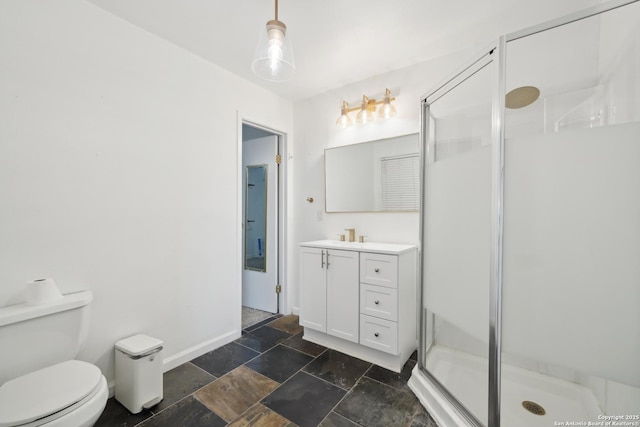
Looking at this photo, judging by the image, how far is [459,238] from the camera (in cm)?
147

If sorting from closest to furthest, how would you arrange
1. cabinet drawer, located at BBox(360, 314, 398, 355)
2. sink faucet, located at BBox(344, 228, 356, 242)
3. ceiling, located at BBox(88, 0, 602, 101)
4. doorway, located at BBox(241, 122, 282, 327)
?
ceiling, located at BBox(88, 0, 602, 101)
cabinet drawer, located at BBox(360, 314, 398, 355)
sink faucet, located at BBox(344, 228, 356, 242)
doorway, located at BBox(241, 122, 282, 327)

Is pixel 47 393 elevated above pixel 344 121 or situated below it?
below

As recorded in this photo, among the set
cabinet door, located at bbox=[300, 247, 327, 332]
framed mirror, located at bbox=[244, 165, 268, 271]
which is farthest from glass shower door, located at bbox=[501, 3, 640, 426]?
framed mirror, located at bbox=[244, 165, 268, 271]

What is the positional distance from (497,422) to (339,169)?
220 cm

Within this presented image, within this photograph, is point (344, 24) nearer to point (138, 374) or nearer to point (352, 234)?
point (352, 234)

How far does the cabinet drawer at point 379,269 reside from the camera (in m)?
2.00

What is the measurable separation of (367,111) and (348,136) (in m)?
0.33

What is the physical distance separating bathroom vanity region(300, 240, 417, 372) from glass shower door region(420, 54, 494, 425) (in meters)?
0.21

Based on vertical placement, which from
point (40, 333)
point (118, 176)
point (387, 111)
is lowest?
point (40, 333)

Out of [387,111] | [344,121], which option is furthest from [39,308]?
[387,111]

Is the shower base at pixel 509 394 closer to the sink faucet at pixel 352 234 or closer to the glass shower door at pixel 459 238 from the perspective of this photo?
the glass shower door at pixel 459 238

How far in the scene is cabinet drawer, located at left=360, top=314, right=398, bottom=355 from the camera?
198cm

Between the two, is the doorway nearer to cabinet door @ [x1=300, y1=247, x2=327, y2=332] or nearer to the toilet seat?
cabinet door @ [x1=300, y1=247, x2=327, y2=332]

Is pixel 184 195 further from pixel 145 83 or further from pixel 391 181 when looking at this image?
pixel 391 181
